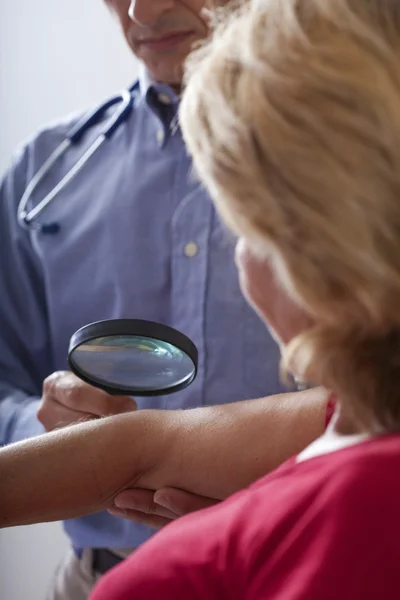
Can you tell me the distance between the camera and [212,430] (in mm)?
727

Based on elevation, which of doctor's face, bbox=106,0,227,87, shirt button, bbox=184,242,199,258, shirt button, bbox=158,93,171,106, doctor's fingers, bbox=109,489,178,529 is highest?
doctor's face, bbox=106,0,227,87

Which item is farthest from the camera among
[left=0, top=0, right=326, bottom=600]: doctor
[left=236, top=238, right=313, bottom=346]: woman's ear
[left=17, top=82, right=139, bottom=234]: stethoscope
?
[left=17, top=82, right=139, bottom=234]: stethoscope

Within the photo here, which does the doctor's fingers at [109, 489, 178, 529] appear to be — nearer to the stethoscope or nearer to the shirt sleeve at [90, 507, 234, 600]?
the shirt sleeve at [90, 507, 234, 600]

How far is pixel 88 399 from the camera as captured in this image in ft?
2.65

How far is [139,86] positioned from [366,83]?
2.25 feet

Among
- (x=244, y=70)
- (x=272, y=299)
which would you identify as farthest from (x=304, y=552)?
(x=244, y=70)

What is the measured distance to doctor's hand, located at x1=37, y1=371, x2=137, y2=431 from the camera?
808mm

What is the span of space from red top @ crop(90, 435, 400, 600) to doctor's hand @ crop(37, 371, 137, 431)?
0.32 meters

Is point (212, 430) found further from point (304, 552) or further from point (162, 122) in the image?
point (162, 122)

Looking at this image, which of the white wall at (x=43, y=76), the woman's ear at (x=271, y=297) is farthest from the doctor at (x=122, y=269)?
the white wall at (x=43, y=76)

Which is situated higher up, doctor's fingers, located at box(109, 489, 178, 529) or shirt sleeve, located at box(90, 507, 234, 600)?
shirt sleeve, located at box(90, 507, 234, 600)

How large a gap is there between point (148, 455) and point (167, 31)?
530 millimetres

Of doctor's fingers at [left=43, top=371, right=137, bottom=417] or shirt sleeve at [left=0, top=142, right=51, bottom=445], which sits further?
shirt sleeve at [left=0, top=142, right=51, bottom=445]

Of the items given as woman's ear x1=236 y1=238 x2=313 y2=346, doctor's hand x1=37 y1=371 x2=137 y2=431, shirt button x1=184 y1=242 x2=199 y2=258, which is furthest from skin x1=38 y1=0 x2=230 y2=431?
woman's ear x1=236 y1=238 x2=313 y2=346
